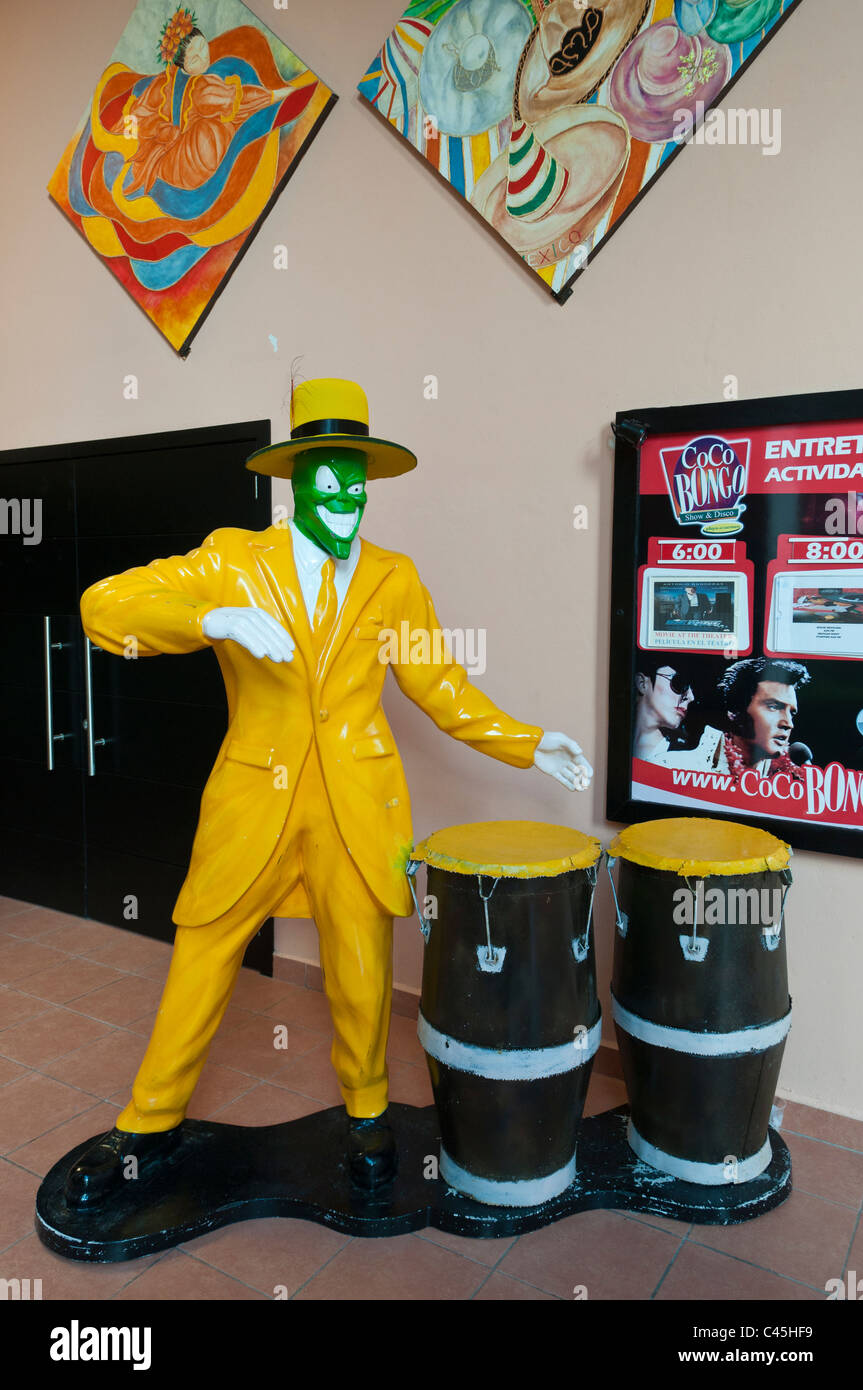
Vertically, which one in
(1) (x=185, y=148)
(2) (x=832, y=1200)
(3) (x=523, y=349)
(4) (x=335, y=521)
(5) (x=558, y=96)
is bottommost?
(2) (x=832, y=1200)

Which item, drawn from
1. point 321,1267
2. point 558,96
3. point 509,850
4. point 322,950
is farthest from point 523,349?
point 321,1267

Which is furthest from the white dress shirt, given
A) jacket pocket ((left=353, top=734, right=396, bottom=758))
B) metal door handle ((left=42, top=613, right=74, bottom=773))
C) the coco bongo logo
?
metal door handle ((left=42, top=613, right=74, bottom=773))

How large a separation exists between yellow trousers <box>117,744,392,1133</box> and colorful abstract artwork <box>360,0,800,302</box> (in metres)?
1.68

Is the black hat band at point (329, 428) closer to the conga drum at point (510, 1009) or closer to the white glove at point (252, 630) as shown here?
the white glove at point (252, 630)

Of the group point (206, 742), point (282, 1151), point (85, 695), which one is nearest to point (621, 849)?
point (282, 1151)

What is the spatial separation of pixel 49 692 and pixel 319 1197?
8.41 ft

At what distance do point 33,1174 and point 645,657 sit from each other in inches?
79.6

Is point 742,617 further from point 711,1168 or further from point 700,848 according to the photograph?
point 711,1168

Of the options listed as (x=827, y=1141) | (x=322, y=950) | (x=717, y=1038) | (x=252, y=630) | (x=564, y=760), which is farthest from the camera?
(x=827, y=1141)

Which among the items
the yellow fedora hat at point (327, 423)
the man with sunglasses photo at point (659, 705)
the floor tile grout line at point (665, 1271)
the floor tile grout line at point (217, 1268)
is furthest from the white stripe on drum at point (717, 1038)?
the yellow fedora hat at point (327, 423)

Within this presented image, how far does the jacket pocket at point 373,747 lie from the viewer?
2.08m

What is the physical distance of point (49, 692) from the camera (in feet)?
12.8

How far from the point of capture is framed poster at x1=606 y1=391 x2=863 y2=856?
2.30 meters

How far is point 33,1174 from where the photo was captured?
7.32 feet
